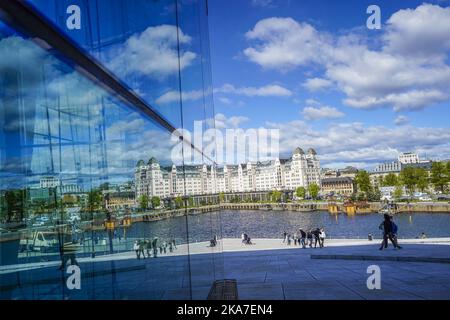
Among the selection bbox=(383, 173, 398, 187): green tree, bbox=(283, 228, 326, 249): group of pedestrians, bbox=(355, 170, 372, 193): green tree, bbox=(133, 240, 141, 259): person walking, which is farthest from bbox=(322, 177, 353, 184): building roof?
bbox=(133, 240, 141, 259): person walking

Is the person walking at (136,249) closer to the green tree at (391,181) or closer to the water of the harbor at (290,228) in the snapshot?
the water of the harbor at (290,228)

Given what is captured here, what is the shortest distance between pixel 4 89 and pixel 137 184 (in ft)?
5.70

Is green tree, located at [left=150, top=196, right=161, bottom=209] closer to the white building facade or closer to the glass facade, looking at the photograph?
the glass facade

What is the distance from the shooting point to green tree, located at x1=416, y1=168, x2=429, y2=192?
96.4 meters

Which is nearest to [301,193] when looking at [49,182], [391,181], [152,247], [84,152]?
[391,181]

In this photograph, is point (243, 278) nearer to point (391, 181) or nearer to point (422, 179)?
point (422, 179)

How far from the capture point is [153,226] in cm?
404

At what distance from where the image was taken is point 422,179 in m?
96.8

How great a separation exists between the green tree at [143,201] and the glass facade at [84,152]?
2cm

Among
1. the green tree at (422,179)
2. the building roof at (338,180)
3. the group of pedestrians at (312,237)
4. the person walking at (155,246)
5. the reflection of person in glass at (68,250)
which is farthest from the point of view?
the building roof at (338,180)

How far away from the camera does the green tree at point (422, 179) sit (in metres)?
96.4

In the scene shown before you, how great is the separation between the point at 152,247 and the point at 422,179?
102556 millimetres

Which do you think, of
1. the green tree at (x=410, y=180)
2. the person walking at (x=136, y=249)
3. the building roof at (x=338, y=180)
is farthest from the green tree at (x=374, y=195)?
the person walking at (x=136, y=249)
